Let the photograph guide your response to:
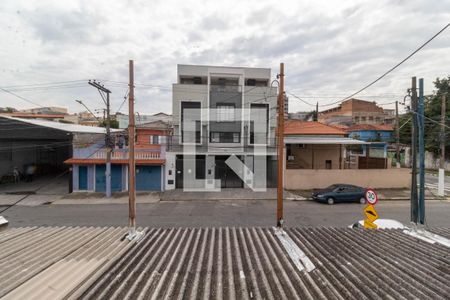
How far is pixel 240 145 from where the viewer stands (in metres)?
21.2

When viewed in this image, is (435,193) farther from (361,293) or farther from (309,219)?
(361,293)

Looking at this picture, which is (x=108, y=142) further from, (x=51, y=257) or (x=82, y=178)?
(x=51, y=257)

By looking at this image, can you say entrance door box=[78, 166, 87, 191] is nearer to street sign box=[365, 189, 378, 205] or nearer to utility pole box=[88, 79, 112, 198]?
utility pole box=[88, 79, 112, 198]

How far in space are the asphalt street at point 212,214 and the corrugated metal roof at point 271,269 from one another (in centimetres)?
625

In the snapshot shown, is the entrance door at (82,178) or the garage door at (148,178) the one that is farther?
the garage door at (148,178)

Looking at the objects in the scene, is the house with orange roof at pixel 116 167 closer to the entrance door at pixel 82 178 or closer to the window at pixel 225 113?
the entrance door at pixel 82 178

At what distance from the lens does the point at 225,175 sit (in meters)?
20.2

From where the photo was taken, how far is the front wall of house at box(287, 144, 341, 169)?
77.0 ft

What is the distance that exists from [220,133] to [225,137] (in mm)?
676

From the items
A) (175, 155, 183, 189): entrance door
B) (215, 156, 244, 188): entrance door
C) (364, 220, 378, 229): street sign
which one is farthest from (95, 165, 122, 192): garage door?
(364, 220, 378, 229): street sign

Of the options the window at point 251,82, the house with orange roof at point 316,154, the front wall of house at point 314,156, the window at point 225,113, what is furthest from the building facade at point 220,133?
the front wall of house at point 314,156

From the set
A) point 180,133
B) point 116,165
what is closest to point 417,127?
point 180,133

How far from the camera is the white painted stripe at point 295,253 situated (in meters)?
4.13

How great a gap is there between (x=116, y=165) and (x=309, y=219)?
52.3ft
